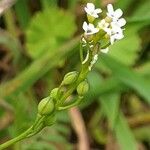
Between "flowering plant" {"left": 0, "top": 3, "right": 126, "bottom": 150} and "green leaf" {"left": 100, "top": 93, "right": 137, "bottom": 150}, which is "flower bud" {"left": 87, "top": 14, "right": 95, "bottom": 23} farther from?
"green leaf" {"left": 100, "top": 93, "right": 137, "bottom": 150}

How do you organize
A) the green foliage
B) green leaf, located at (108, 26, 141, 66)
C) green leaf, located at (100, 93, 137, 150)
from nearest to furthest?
the green foliage
green leaf, located at (100, 93, 137, 150)
green leaf, located at (108, 26, 141, 66)

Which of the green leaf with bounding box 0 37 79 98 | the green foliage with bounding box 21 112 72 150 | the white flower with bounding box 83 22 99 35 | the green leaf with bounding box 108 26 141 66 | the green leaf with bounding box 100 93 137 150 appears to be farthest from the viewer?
the green leaf with bounding box 108 26 141 66

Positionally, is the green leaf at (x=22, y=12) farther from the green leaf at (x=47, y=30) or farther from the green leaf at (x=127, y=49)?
→ the green leaf at (x=127, y=49)

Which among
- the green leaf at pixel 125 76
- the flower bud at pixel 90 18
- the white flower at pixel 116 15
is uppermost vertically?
the green leaf at pixel 125 76

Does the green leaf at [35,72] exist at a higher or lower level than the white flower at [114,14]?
higher

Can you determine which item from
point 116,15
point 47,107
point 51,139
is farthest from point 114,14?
point 51,139

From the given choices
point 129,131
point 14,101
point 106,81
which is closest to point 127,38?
point 106,81

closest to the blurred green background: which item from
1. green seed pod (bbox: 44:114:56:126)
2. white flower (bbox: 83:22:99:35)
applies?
green seed pod (bbox: 44:114:56:126)

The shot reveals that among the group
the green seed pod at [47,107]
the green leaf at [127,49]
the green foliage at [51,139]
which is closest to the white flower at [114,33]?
the green seed pod at [47,107]
